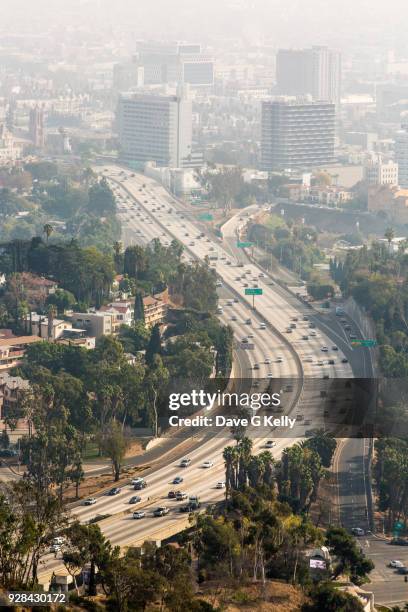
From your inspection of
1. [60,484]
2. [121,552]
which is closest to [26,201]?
[60,484]

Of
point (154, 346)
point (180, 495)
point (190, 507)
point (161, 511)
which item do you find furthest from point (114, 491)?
point (154, 346)

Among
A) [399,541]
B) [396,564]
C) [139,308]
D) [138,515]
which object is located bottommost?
[399,541]

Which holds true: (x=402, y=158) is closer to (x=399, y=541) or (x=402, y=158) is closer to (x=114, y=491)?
(x=114, y=491)

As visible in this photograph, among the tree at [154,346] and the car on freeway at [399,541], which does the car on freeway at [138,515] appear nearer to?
the car on freeway at [399,541]

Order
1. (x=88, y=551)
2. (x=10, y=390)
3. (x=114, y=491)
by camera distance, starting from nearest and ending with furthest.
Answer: (x=88, y=551)
(x=114, y=491)
(x=10, y=390)

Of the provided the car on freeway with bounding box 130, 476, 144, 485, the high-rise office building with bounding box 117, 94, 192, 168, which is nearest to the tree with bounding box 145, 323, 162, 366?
the car on freeway with bounding box 130, 476, 144, 485

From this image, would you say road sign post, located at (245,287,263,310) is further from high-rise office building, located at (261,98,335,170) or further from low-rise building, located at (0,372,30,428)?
high-rise office building, located at (261,98,335,170)

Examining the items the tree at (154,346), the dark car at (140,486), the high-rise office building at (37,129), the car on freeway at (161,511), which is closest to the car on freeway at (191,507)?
the car on freeway at (161,511)

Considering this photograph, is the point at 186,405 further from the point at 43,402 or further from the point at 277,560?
the point at 277,560
